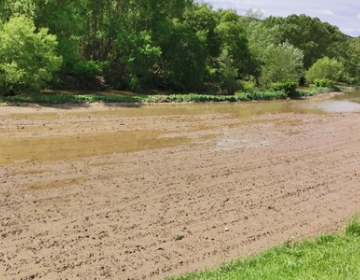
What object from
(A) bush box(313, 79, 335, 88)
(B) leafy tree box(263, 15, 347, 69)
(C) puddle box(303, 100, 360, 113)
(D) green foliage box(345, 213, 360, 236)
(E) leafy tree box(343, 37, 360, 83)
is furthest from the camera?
(E) leafy tree box(343, 37, 360, 83)

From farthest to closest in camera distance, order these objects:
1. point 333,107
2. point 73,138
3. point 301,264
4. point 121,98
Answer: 1. point 333,107
2. point 121,98
3. point 73,138
4. point 301,264

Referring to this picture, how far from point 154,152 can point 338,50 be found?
68935 mm

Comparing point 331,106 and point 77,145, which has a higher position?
point 331,106

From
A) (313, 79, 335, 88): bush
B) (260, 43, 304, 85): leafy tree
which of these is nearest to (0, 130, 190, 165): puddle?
(260, 43, 304, 85): leafy tree

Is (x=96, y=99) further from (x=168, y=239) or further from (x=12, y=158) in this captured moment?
(x=168, y=239)

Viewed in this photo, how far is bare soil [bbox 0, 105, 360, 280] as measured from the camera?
23.9ft

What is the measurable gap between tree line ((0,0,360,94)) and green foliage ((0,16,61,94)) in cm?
5

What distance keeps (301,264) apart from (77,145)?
10.6 m

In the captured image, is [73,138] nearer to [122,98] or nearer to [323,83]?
[122,98]

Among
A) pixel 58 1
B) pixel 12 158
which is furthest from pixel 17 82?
pixel 12 158

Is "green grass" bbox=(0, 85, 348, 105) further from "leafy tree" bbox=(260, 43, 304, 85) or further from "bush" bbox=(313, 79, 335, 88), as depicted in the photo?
"bush" bbox=(313, 79, 335, 88)

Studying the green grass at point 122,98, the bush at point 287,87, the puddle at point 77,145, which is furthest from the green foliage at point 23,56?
the bush at point 287,87

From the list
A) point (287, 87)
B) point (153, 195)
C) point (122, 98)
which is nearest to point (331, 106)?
point (287, 87)

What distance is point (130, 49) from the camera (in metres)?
32.7
